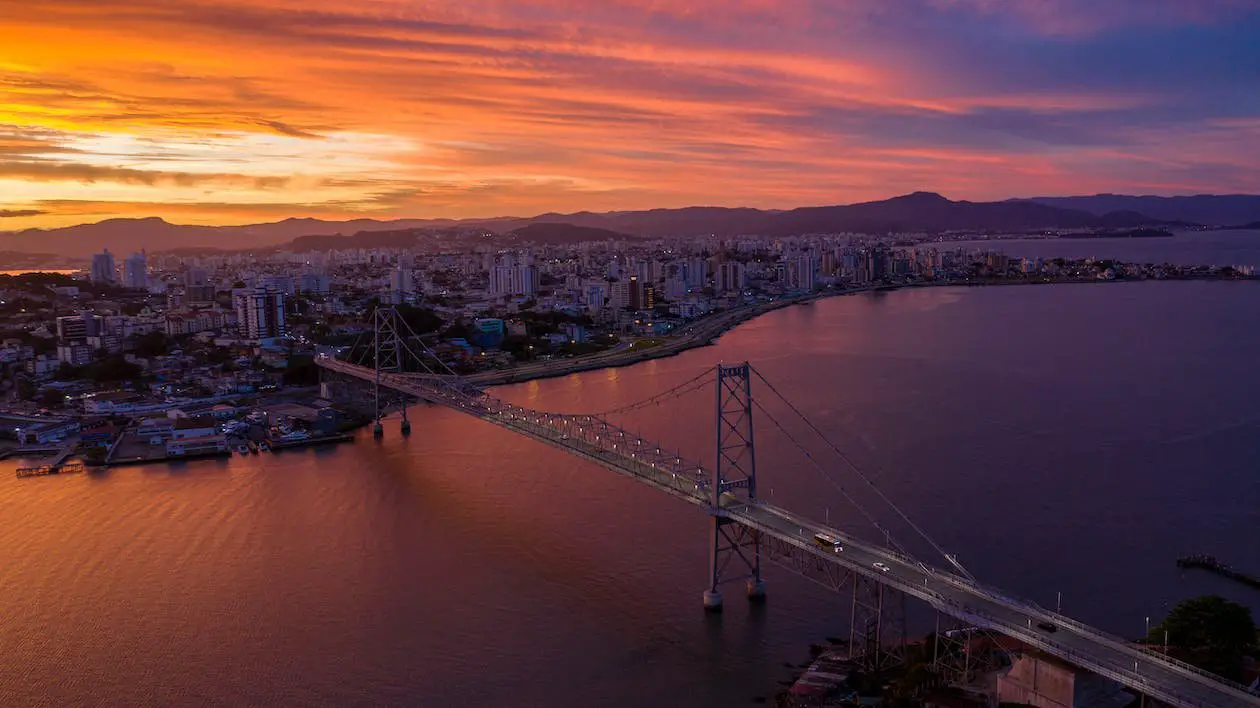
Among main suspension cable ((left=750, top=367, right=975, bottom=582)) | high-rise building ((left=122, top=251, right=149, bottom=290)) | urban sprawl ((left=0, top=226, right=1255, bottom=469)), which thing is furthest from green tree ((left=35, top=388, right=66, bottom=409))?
high-rise building ((left=122, top=251, right=149, bottom=290))

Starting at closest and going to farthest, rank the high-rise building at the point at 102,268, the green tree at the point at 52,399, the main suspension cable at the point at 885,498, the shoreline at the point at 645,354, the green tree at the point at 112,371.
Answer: the main suspension cable at the point at 885,498 → the green tree at the point at 52,399 → the green tree at the point at 112,371 → the shoreline at the point at 645,354 → the high-rise building at the point at 102,268

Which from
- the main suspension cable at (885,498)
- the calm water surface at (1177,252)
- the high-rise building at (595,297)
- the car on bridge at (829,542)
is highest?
the calm water surface at (1177,252)

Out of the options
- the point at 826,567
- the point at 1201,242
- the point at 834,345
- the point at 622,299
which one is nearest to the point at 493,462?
the point at 826,567

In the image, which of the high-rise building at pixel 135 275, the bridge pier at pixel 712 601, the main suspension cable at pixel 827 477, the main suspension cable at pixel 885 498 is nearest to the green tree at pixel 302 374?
the main suspension cable at pixel 827 477

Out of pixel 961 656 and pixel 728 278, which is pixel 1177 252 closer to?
pixel 728 278

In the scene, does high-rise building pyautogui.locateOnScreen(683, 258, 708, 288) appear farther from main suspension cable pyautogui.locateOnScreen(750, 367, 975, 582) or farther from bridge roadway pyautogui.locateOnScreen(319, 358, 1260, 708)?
bridge roadway pyautogui.locateOnScreen(319, 358, 1260, 708)

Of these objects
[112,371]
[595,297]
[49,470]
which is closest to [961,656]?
[49,470]

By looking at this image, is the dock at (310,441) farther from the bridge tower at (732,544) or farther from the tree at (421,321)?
the tree at (421,321)
